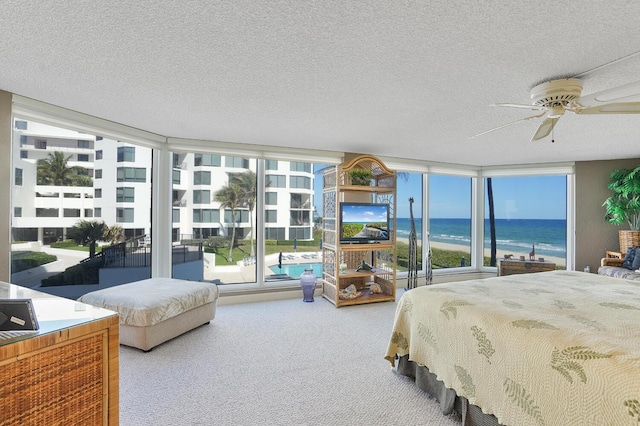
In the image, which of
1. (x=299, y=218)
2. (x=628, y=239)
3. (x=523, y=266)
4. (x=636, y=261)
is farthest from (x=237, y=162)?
(x=628, y=239)

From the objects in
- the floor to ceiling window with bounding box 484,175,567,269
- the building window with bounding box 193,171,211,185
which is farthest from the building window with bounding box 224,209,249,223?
the floor to ceiling window with bounding box 484,175,567,269

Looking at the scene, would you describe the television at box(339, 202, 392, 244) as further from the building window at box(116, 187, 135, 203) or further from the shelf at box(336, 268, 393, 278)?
the building window at box(116, 187, 135, 203)

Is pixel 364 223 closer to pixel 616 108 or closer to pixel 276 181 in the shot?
pixel 276 181

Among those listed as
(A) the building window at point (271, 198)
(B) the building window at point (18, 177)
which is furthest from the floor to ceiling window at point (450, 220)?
(B) the building window at point (18, 177)

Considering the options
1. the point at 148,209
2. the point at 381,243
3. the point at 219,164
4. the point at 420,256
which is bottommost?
the point at 420,256

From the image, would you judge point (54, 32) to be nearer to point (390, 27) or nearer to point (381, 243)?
point (390, 27)

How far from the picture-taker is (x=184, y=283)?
11.5 ft

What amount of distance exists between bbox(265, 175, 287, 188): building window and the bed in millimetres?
2952

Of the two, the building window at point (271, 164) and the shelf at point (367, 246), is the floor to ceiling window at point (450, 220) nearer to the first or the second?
the shelf at point (367, 246)

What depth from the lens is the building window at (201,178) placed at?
438 centimetres

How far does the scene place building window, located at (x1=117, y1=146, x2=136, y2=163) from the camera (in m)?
3.82

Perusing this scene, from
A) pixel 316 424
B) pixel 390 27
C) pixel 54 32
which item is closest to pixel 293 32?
pixel 390 27

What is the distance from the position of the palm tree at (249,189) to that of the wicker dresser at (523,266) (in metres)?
4.40

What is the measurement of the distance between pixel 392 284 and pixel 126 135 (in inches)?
158
